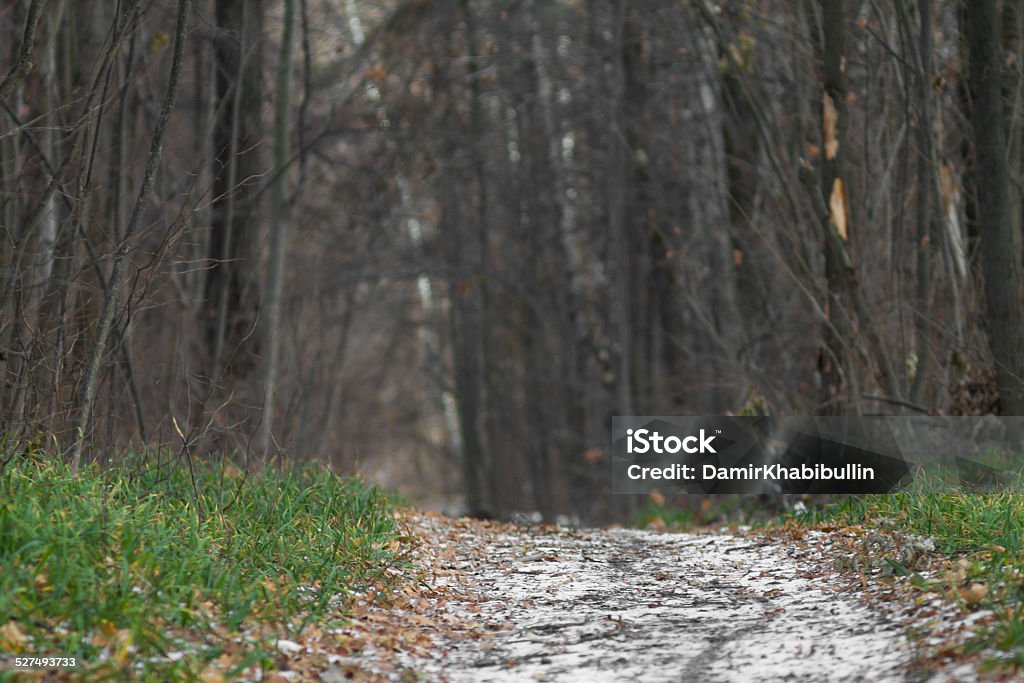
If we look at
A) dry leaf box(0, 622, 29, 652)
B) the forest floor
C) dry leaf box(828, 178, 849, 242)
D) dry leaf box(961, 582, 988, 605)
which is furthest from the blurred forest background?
dry leaf box(961, 582, 988, 605)

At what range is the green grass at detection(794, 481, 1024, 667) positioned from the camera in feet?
15.4

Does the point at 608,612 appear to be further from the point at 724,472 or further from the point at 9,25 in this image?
the point at 9,25

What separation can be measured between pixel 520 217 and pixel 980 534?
46.0 ft

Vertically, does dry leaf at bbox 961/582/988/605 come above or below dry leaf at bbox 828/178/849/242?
below

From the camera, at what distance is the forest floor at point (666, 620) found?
5.03 metres

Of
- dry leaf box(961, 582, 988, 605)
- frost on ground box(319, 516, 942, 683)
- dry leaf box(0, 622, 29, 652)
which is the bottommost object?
frost on ground box(319, 516, 942, 683)

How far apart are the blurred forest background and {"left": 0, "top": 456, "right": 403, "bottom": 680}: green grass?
561 mm

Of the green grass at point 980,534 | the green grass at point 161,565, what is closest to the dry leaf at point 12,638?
the green grass at point 161,565

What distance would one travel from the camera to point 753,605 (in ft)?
20.7

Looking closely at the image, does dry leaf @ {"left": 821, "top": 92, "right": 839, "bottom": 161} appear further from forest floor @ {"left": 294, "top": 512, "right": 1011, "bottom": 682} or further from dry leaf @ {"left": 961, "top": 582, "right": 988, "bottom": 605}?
dry leaf @ {"left": 961, "top": 582, "right": 988, "bottom": 605}

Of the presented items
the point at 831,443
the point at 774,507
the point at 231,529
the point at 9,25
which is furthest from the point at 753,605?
the point at 9,25

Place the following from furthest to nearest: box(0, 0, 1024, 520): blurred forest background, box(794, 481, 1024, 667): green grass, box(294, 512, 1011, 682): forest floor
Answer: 1. box(0, 0, 1024, 520): blurred forest background
2. box(294, 512, 1011, 682): forest floor
3. box(794, 481, 1024, 667): green grass

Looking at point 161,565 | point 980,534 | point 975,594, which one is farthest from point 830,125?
point 161,565

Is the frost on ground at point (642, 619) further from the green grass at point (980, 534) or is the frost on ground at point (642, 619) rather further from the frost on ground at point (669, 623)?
the green grass at point (980, 534)
